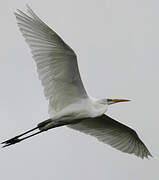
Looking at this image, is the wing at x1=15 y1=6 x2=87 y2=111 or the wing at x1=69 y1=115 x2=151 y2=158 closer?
the wing at x1=15 y1=6 x2=87 y2=111

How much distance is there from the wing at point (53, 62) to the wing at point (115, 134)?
1.26m

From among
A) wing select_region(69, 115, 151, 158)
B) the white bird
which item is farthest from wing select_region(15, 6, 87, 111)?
wing select_region(69, 115, 151, 158)

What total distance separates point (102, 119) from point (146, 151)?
4.35 feet

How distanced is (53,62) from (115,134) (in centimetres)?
267

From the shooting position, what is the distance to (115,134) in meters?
12.0

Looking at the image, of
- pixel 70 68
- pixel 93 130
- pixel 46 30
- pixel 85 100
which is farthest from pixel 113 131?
pixel 46 30

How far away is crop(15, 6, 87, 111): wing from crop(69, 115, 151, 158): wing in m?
1.26

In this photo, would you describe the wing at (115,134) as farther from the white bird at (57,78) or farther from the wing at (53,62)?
the wing at (53,62)

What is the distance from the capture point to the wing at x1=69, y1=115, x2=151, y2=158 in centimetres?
1190

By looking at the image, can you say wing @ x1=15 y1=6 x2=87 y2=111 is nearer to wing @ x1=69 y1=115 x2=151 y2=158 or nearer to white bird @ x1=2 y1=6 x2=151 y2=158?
white bird @ x1=2 y1=6 x2=151 y2=158

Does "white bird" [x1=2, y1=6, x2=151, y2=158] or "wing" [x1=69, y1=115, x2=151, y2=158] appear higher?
"white bird" [x1=2, y1=6, x2=151, y2=158]

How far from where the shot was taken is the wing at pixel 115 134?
39.0 feet

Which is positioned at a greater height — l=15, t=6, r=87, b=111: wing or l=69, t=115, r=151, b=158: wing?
l=15, t=6, r=87, b=111: wing

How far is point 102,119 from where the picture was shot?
11.7 meters
